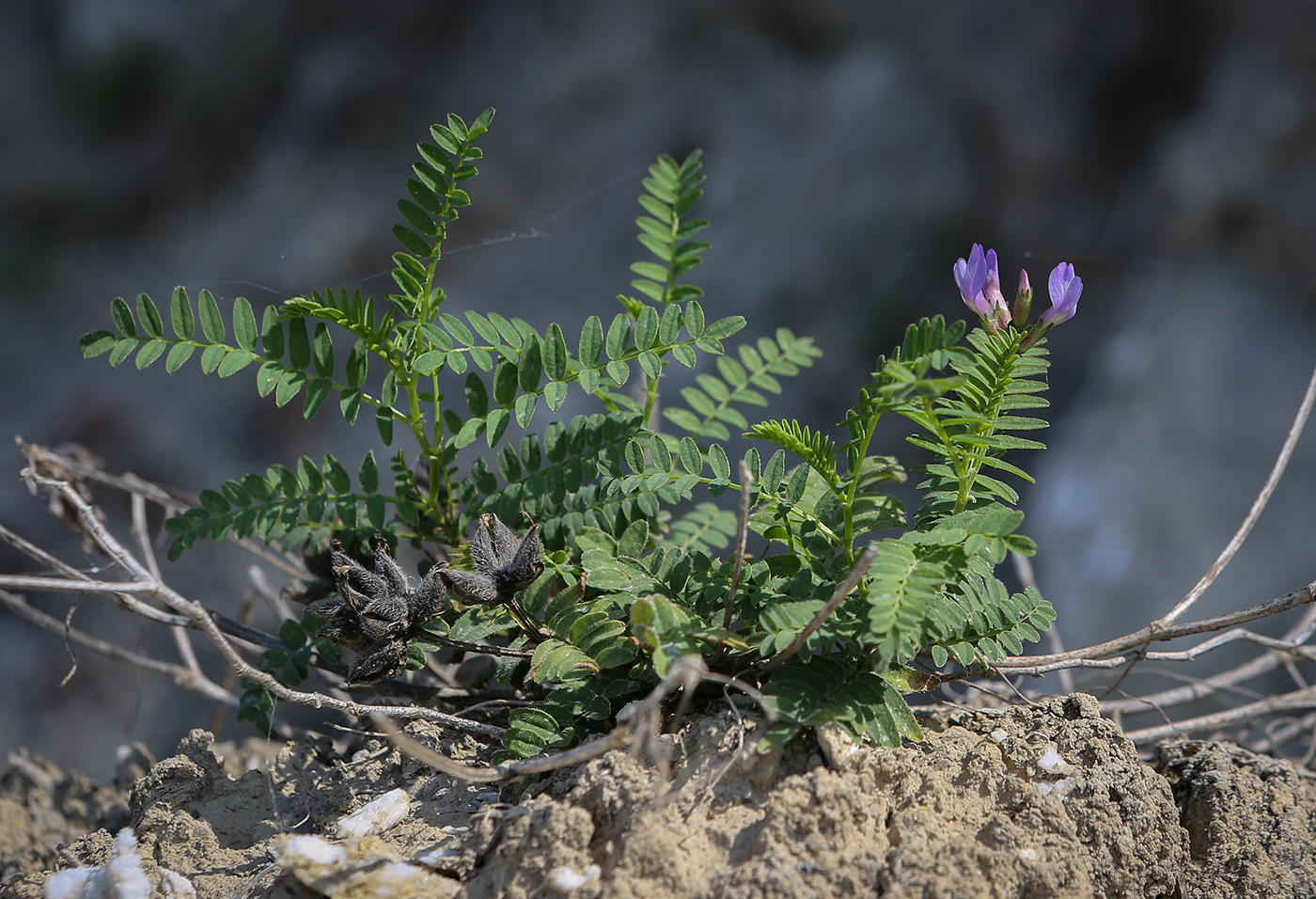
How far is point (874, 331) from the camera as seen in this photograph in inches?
177

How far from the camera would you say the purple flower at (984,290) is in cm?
143

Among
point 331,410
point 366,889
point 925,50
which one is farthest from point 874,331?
point 366,889

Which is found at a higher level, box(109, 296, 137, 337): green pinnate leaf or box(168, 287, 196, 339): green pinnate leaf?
box(168, 287, 196, 339): green pinnate leaf

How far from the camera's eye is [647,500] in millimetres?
1616

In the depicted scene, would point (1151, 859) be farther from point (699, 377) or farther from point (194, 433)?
point (194, 433)

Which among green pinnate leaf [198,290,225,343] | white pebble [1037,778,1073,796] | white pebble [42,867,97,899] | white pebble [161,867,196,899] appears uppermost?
green pinnate leaf [198,290,225,343]

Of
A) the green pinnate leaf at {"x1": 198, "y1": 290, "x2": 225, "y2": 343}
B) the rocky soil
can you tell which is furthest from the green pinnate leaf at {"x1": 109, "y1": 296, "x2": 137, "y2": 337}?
the rocky soil

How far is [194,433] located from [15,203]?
1.46 m

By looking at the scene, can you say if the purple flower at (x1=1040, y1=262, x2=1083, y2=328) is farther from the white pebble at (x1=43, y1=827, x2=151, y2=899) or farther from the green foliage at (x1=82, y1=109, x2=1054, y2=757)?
the white pebble at (x1=43, y1=827, x2=151, y2=899)

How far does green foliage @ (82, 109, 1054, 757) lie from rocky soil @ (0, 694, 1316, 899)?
0.33 ft

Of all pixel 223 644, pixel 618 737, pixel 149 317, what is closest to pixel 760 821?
pixel 618 737

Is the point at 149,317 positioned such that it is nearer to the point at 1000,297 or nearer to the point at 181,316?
the point at 181,316

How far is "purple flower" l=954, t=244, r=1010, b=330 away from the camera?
1426 mm

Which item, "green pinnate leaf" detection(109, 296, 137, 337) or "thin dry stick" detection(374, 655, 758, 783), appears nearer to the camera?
"thin dry stick" detection(374, 655, 758, 783)
